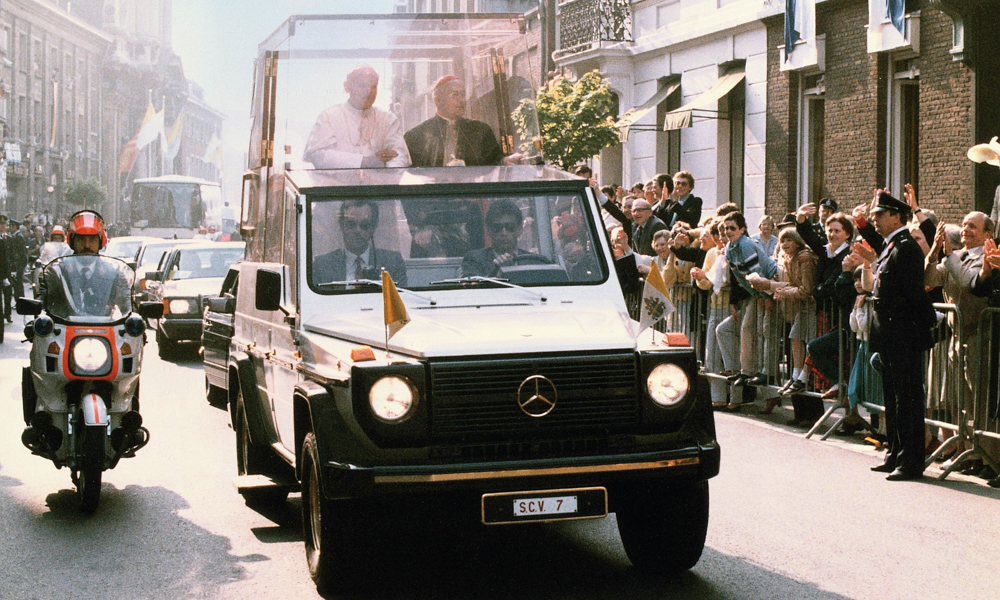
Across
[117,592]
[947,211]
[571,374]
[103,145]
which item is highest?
[103,145]

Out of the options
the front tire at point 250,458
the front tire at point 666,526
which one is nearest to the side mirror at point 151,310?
the front tire at point 250,458

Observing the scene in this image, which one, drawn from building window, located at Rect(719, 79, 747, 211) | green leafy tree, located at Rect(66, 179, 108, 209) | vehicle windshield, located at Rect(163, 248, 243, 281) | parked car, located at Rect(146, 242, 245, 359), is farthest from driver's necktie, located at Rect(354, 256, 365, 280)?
green leafy tree, located at Rect(66, 179, 108, 209)

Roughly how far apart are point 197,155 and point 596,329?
157614mm

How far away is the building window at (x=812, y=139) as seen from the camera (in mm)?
22641

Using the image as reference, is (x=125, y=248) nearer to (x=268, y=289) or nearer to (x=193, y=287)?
(x=193, y=287)

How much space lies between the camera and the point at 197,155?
15862cm

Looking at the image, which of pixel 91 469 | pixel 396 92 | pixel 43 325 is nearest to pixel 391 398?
pixel 91 469

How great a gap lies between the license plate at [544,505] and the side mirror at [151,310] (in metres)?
3.68

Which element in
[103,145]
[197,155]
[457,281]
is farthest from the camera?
[197,155]

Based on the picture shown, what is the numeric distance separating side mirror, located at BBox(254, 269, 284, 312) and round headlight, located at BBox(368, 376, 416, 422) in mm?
1438

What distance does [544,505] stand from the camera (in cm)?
577

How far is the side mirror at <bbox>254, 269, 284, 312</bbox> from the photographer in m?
6.96

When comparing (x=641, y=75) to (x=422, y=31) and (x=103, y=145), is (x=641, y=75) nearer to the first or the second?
(x=422, y=31)

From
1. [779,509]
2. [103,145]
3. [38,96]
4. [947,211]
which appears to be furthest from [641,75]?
[103,145]
